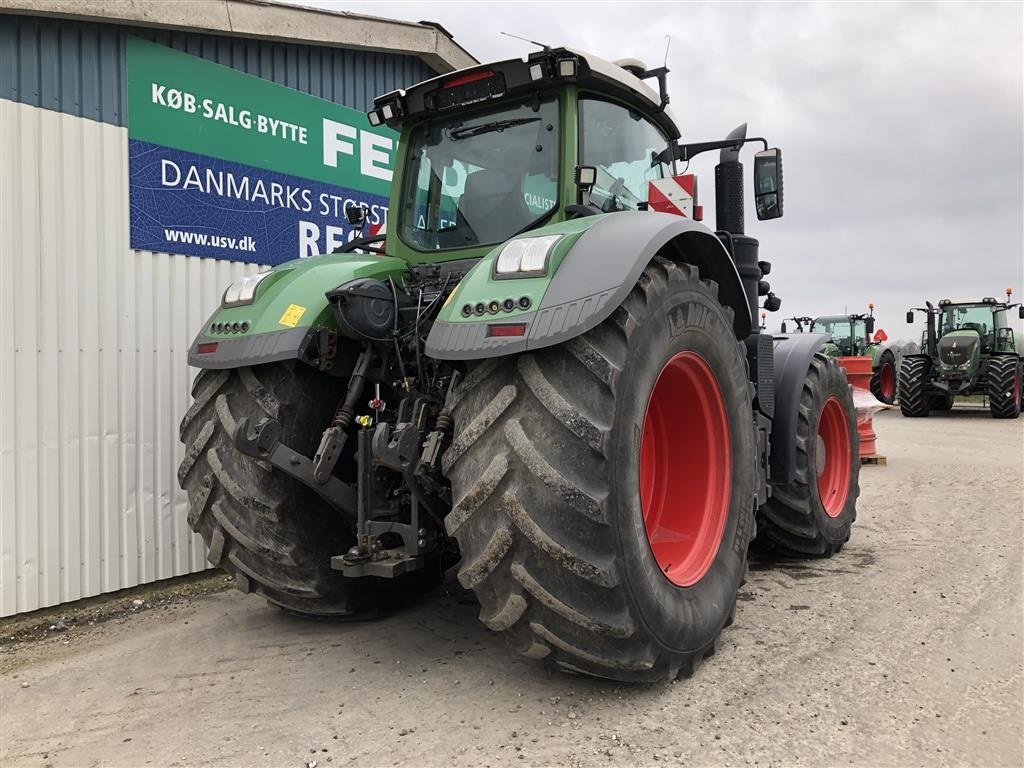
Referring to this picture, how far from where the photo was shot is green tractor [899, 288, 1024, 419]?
1620 cm

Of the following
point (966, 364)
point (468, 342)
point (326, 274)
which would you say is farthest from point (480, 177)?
point (966, 364)

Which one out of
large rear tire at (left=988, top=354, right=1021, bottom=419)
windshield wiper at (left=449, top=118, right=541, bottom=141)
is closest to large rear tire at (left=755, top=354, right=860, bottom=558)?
windshield wiper at (left=449, top=118, right=541, bottom=141)

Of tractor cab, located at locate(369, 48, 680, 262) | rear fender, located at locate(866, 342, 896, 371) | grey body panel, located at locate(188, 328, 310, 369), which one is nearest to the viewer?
grey body panel, located at locate(188, 328, 310, 369)

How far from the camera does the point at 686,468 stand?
133 inches

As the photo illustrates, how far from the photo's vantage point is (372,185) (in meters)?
6.05

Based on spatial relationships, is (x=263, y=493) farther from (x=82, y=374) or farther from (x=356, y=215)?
(x=82, y=374)

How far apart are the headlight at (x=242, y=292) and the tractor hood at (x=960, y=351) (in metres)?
17.1

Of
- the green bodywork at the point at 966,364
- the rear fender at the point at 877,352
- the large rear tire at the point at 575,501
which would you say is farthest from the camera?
the rear fender at the point at 877,352

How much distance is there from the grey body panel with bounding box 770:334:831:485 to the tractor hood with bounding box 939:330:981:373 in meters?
14.3

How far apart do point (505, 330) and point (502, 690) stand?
1.35 meters

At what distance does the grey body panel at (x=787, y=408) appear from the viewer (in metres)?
4.46

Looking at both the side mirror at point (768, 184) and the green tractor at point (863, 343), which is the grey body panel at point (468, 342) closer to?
the side mirror at point (768, 184)

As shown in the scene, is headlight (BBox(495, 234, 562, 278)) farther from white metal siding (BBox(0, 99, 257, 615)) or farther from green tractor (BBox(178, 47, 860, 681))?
white metal siding (BBox(0, 99, 257, 615))

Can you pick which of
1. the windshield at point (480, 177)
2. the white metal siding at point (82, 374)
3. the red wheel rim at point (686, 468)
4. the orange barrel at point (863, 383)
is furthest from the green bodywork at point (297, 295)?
the orange barrel at point (863, 383)
